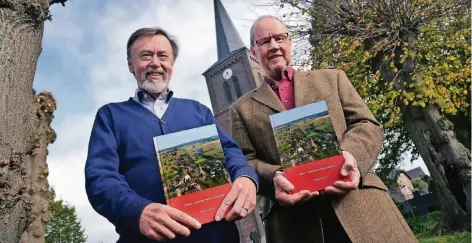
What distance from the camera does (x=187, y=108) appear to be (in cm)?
209

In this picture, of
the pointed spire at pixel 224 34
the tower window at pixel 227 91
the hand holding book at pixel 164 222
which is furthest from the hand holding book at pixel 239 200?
the pointed spire at pixel 224 34

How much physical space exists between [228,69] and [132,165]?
137 feet

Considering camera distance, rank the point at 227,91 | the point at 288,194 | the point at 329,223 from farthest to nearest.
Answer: the point at 227,91 < the point at 329,223 < the point at 288,194

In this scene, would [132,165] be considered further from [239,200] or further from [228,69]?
[228,69]

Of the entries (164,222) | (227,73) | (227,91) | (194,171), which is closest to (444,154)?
(194,171)

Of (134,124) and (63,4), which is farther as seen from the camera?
(63,4)

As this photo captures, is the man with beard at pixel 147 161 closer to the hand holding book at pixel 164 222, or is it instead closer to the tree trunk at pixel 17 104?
the hand holding book at pixel 164 222

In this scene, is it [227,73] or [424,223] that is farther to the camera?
[227,73]

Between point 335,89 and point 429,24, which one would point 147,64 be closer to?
point 335,89

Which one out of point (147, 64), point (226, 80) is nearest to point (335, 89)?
point (147, 64)

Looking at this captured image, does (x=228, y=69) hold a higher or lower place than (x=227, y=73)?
higher

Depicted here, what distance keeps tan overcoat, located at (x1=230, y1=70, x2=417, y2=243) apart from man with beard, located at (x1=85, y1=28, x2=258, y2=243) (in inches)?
16.1

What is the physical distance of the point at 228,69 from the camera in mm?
43250

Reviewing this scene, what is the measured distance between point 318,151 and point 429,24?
8.56m
